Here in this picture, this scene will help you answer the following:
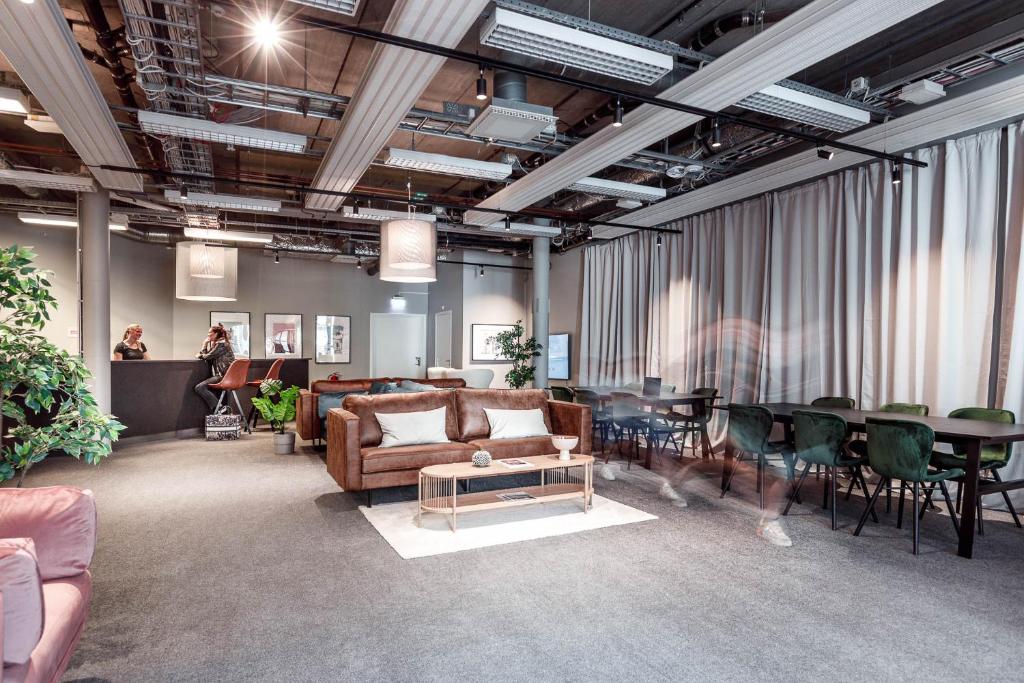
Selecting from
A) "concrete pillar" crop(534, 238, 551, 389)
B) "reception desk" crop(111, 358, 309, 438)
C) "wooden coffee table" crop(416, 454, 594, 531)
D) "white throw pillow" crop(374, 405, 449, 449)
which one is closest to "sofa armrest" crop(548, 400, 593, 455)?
"wooden coffee table" crop(416, 454, 594, 531)

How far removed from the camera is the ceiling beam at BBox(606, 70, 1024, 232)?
4.64 m

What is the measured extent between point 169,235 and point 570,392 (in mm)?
8002

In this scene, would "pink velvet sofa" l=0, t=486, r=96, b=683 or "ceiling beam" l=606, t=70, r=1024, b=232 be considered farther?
"ceiling beam" l=606, t=70, r=1024, b=232

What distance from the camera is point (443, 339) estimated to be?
1297 centimetres

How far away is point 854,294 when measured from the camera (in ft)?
19.5

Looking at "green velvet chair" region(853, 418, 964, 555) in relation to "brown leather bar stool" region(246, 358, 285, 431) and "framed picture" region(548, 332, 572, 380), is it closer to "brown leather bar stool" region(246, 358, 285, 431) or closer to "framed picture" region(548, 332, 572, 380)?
"framed picture" region(548, 332, 572, 380)

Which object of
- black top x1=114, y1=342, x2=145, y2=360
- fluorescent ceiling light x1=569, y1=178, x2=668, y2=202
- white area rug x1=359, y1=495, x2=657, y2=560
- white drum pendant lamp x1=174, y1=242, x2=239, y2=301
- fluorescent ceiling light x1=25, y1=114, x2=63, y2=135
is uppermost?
fluorescent ceiling light x1=25, y1=114, x2=63, y2=135

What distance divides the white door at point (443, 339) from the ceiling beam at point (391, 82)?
5.98 meters

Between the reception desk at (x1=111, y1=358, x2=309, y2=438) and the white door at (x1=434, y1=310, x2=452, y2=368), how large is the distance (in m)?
5.02

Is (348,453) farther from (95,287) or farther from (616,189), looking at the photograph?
(95,287)

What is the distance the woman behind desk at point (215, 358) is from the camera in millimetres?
8641

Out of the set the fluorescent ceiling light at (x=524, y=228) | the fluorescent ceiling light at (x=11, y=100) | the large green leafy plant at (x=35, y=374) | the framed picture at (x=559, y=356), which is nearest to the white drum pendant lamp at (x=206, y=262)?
the fluorescent ceiling light at (x=11, y=100)

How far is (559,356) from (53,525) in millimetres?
9816

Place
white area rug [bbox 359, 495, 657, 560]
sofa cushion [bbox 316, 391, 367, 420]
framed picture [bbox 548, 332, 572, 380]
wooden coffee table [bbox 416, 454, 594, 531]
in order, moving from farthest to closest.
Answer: framed picture [bbox 548, 332, 572, 380], sofa cushion [bbox 316, 391, 367, 420], wooden coffee table [bbox 416, 454, 594, 531], white area rug [bbox 359, 495, 657, 560]
